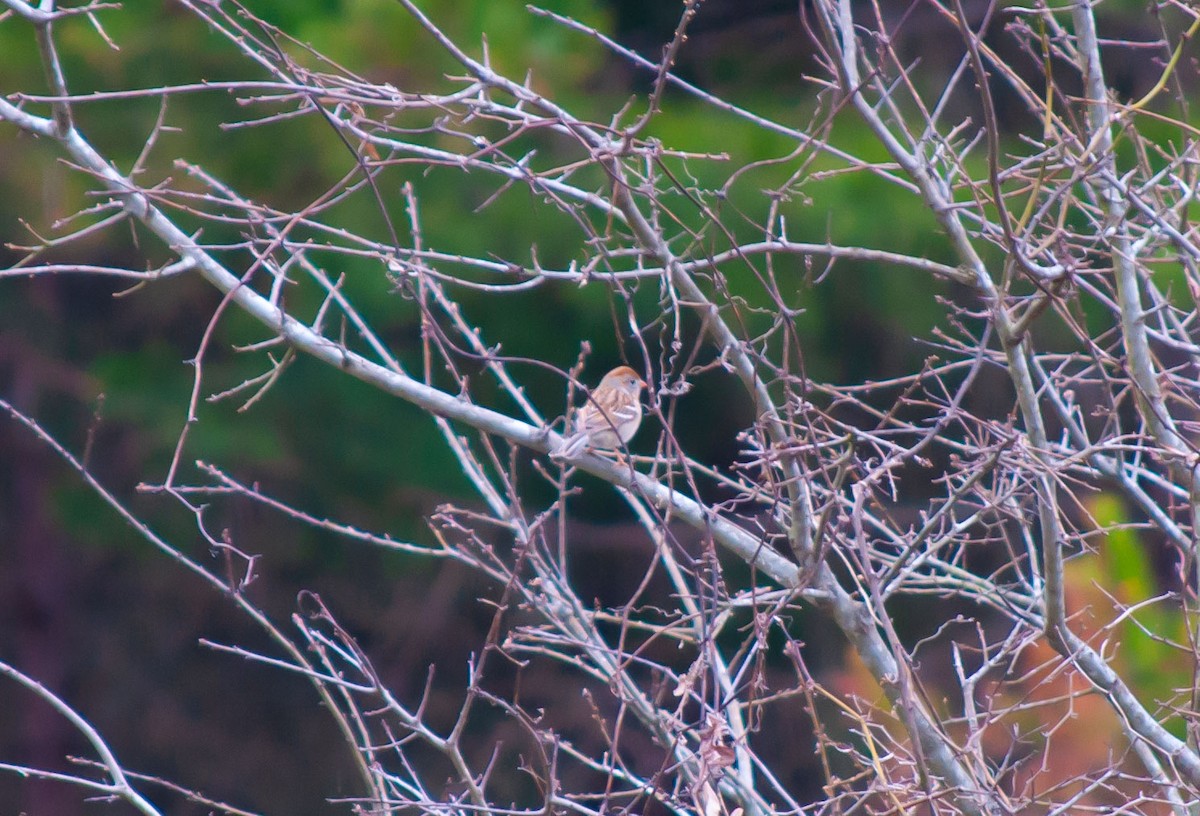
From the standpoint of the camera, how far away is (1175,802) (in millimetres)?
2641

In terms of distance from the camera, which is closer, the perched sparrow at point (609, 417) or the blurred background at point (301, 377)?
the perched sparrow at point (609, 417)

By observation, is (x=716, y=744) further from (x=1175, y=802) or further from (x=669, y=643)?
(x=669, y=643)

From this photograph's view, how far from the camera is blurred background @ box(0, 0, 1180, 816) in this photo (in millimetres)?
6836

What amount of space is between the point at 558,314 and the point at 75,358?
9.62 ft

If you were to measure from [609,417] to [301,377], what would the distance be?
4.88 m

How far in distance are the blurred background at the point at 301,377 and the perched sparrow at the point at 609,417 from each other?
3.97ft

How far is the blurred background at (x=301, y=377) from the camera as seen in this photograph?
6.84m

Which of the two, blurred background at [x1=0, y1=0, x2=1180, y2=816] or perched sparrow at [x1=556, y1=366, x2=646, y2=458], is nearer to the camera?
perched sparrow at [x1=556, y1=366, x2=646, y2=458]

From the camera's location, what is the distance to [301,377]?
24.8 ft

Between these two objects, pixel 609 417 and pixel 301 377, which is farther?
pixel 301 377

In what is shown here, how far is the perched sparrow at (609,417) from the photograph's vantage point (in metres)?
3.47

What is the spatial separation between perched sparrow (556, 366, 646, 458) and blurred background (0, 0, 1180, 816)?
3.97ft

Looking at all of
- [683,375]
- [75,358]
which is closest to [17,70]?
[75,358]

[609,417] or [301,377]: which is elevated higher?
[609,417]
